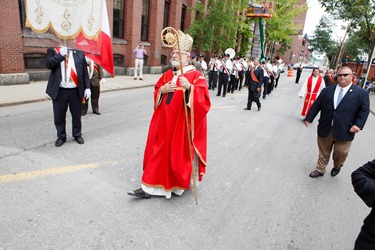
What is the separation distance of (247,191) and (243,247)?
1323 millimetres

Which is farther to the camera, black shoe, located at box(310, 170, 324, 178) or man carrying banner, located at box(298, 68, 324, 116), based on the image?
man carrying banner, located at box(298, 68, 324, 116)

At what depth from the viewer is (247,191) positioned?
4250 millimetres

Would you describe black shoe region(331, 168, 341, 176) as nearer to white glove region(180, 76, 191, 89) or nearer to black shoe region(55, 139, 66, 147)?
white glove region(180, 76, 191, 89)

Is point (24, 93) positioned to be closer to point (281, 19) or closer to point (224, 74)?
point (224, 74)

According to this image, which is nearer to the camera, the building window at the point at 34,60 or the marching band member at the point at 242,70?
the building window at the point at 34,60

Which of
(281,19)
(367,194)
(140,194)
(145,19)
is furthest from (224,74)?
(281,19)

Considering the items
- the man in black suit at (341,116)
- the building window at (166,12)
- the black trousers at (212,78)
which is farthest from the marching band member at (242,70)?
the man in black suit at (341,116)

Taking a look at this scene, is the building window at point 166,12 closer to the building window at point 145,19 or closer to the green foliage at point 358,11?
the building window at point 145,19

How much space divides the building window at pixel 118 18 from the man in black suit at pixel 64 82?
42.4 ft

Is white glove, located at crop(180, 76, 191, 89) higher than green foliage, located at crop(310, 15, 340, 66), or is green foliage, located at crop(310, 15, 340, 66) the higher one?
green foliage, located at crop(310, 15, 340, 66)

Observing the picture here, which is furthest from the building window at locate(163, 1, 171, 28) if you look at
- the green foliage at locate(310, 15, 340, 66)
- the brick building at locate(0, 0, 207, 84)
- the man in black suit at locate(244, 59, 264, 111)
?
the green foliage at locate(310, 15, 340, 66)

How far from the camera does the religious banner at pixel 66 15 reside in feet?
16.3

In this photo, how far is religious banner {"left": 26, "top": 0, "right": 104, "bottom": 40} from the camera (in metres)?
4.98

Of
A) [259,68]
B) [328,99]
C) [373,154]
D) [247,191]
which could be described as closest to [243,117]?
[259,68]
